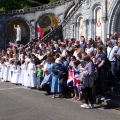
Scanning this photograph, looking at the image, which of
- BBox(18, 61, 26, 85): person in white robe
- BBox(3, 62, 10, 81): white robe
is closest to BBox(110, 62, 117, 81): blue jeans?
BBox(18, 61, 26, 85): person in white robe

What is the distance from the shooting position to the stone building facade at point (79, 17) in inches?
899

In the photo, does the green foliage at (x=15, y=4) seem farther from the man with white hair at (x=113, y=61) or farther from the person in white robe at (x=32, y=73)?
the man with white hair at (x=113, y=61)

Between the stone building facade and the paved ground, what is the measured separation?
529 inches

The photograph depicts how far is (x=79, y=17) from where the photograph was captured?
26844mm

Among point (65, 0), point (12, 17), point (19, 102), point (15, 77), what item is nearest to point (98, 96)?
point (19, 102)

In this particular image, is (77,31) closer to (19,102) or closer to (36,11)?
(36,11)

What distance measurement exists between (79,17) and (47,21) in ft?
36.4

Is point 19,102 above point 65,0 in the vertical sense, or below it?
below

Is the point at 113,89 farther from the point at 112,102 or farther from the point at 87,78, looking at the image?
the point at 87,78

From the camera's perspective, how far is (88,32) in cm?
2548

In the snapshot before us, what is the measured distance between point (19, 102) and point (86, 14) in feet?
55.2

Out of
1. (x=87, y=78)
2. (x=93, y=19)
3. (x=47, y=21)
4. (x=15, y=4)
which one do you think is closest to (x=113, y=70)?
(x=87, y=78)

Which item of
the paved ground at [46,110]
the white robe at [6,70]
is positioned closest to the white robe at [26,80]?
the white robe at [6,70]

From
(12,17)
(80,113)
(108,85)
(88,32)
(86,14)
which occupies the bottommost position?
(80,113)
